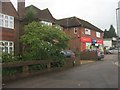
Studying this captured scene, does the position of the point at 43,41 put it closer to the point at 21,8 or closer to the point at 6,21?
the point at 6,21

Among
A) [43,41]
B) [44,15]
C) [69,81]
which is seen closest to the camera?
[69,81]

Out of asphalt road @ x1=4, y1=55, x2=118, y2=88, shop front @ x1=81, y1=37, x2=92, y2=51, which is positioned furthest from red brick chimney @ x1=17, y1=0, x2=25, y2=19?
shop front @ x1=81, y1=37, x2=92, y2=51

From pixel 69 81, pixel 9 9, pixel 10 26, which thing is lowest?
pixel 69 81

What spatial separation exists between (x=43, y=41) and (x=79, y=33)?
30109 mm

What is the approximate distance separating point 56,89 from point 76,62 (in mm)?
17740

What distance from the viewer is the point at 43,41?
68.8 feet

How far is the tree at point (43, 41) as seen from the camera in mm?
20562

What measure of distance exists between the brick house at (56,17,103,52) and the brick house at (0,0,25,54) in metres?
15.7

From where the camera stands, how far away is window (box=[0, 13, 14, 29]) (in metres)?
29.5

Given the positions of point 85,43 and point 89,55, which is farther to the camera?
point 85,43

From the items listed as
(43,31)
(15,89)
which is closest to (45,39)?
(43,31)

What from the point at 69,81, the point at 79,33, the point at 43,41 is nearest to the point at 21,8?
the point at 43,41

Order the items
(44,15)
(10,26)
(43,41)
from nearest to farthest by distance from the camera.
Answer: (43,41)
(10,26)
(44,15)

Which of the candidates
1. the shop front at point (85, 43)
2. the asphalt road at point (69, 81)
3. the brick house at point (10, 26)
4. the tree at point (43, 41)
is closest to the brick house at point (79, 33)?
the shop front at point (85, 43)
